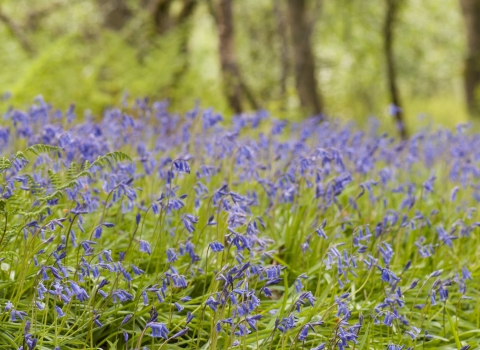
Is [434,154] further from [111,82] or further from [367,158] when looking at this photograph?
[111,82]

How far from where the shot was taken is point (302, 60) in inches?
386

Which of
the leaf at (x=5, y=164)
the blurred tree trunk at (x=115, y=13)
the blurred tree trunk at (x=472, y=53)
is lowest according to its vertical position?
the blurred tree trunk at (x=472, y=53)

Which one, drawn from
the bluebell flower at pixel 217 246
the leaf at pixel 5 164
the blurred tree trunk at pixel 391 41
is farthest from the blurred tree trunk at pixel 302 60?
the leaf at pixel 5 164

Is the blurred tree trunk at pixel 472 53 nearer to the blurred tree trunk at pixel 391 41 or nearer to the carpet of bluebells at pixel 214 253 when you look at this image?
the blurred tree trunk at pixel 391 41

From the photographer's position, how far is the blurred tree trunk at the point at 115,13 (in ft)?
30.1

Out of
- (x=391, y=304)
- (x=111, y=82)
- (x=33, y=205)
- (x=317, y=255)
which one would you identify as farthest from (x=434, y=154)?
(x=111, y=82)

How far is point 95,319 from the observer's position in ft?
6.40

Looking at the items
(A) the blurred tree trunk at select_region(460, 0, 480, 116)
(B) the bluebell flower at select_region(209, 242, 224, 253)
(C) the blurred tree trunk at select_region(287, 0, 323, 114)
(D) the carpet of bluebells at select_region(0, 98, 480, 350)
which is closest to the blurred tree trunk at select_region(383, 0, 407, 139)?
(C) the blurred tree trunk at select_region(287, 0, 323, 114)

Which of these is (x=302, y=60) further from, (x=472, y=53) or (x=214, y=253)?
(x=214, y=253)

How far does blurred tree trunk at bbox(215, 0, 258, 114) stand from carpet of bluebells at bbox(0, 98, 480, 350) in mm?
4548

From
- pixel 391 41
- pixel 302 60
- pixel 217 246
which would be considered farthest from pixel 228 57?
pixel 217 246

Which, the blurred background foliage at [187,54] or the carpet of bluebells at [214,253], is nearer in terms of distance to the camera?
the carpet of bluebells at [214,253]

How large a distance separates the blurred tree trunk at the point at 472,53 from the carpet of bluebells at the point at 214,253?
21.6ft

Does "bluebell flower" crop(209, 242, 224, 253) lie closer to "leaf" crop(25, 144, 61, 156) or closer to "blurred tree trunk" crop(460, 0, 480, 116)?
"leaf" crop(25, 144, 61, 156)
